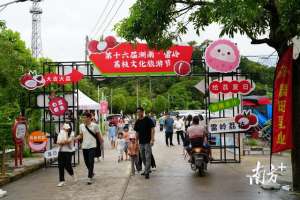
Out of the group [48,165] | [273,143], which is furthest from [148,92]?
[273,143]

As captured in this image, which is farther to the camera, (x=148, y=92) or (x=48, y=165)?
(x=148, y=92)

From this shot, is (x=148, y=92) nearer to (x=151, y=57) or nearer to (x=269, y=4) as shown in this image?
(x=151, y=57)

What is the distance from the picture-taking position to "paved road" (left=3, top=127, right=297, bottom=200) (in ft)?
32.3

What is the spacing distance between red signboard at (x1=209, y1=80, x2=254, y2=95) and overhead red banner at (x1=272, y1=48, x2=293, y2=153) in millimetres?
4952

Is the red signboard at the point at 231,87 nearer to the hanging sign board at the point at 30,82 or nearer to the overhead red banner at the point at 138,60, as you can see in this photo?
the overhead red banner at the point at 138,60

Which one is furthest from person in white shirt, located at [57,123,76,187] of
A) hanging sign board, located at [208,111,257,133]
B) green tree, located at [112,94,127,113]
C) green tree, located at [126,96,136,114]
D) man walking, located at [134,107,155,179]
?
green tree, located at [126,96,136,114]

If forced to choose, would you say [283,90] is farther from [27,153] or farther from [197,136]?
[27,153]

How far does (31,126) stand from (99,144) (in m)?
11.3

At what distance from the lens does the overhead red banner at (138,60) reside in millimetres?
15953

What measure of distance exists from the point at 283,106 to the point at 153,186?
346 cm

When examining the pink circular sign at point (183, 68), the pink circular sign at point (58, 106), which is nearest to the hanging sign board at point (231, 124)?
the pink circular sign at point (183, 68)

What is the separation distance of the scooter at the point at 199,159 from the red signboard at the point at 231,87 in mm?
2443

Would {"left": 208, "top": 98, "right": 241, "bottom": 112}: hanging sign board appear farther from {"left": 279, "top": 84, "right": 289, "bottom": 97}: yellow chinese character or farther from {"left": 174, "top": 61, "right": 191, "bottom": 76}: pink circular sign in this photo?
{"left": 279, "top": 84, "right": 289, "bottom": 97}: yellow chinese character

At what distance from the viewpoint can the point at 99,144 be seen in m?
12.3
